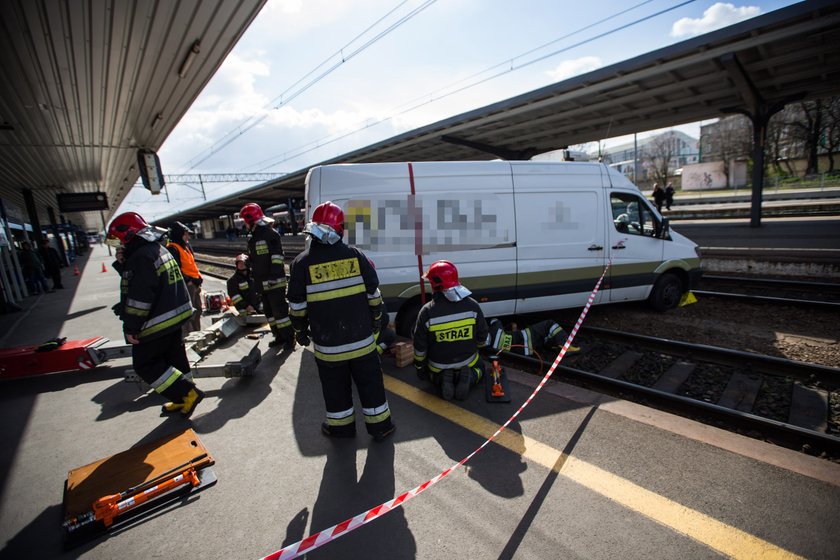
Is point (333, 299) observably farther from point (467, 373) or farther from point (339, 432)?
point (467, 373)

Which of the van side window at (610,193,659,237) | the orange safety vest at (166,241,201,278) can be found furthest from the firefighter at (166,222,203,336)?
the van side window at (610,193,659,237)

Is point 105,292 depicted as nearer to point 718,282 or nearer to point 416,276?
point 416,276

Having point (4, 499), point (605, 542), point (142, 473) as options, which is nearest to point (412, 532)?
point (605, 542)

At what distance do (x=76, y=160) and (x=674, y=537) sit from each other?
15.2m

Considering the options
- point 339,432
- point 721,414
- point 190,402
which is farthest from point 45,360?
point 721,414

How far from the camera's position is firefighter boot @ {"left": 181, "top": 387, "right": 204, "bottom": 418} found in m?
3.79

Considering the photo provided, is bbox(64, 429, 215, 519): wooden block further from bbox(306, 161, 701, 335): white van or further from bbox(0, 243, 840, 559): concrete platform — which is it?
bbox(306, 161, 701, 335): white van

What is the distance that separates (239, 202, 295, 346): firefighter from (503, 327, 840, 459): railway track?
3.19 metres

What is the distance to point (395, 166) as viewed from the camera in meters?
5.11

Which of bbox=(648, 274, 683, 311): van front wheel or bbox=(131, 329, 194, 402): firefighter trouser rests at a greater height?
bbox=(131, 329, 194, 402): firefighter trouser

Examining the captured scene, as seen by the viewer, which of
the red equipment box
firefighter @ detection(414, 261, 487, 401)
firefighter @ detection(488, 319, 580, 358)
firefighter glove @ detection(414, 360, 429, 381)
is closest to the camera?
firefighter @ detection(414, 261, 487, 401)

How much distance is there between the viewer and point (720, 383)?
426 centimetres

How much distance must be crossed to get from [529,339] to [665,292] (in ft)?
11.0

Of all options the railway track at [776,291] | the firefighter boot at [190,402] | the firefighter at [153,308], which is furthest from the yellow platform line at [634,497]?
the railway track at [776,291]
